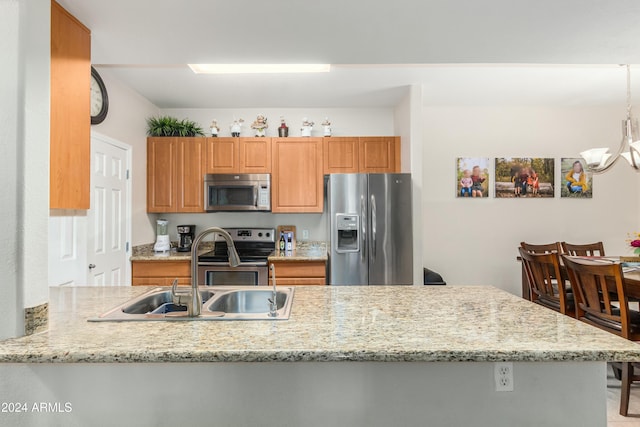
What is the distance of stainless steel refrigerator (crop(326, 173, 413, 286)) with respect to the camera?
335 cm

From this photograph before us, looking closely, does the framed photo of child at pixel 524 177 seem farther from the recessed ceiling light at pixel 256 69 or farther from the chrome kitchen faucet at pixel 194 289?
the chrome kitchen faucet at pixel 194 289

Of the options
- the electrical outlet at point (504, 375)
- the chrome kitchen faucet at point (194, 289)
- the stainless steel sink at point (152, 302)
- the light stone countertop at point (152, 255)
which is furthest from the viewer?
the light stone countertop at point (152, 255)

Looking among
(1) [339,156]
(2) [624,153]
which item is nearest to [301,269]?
(1) [339,156]

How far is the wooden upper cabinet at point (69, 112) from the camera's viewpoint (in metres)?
1.72

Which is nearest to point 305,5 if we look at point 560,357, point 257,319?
point 257,319

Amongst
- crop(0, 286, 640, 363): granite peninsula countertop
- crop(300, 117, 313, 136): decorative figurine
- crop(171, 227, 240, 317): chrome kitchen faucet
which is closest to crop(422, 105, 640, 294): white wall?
crop(300, 117, 313, 136): decorative figurine

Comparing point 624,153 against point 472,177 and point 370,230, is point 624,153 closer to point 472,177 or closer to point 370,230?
point 472,177

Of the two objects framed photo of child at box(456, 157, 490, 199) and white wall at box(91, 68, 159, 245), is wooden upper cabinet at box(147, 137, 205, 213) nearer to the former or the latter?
white wall at box(91, 68, 159, 245)

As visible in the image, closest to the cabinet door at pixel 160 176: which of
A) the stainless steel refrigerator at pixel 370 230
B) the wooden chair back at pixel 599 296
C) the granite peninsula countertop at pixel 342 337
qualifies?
the stainless steel refrigerator at pixel 370 230

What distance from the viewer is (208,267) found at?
3.56m

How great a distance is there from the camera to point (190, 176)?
3.87 metres

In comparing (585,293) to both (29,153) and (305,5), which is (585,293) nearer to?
(305,5)

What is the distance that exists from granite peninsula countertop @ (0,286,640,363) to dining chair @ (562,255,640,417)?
113cm

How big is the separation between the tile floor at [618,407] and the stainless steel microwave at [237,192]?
3.15 meters
